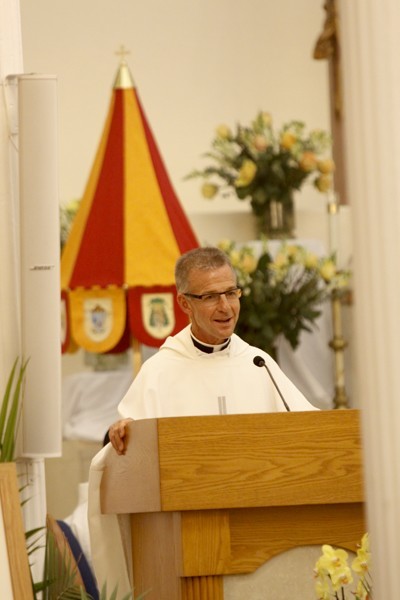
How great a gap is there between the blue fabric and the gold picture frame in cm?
268

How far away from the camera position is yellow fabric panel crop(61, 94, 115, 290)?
952cm

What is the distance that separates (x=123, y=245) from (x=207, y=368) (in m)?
4.07

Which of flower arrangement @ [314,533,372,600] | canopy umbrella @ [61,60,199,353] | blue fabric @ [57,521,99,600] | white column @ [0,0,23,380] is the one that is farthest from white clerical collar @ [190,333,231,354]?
canopy umbrella @ [61,60,199,353]

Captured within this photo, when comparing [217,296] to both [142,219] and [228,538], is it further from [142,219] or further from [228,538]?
[142,219]

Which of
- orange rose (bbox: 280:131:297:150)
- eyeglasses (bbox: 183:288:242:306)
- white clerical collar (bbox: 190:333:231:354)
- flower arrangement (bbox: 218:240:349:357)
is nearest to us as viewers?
eyeglasses (bbox: 183:288:242:306)

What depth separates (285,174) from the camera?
10812 millimetres

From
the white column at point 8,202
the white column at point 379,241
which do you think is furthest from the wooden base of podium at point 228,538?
the white column at point 8,202

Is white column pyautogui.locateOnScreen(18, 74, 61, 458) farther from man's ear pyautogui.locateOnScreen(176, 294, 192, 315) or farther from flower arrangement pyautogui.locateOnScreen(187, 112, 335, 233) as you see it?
flower arrangement pyautogui.locateOnScreen(187, 112, 335, 233)

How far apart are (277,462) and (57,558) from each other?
3.51 ft

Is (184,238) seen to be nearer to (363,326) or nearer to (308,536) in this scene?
(308,536)

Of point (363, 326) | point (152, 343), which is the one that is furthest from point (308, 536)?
point (152, 343)

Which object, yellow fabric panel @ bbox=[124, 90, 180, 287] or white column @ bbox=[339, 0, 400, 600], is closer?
white column @ bbox=[339, 0, 400, 600]

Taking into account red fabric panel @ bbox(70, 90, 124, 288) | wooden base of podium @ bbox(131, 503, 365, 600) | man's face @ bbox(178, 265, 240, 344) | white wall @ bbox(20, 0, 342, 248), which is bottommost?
wooden base of podium @ bbox(131, 503, 365, 600)

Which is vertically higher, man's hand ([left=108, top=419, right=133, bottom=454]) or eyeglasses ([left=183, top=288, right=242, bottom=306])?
eyeglasses ([left=183, top=288, right=242, bottom=306])
